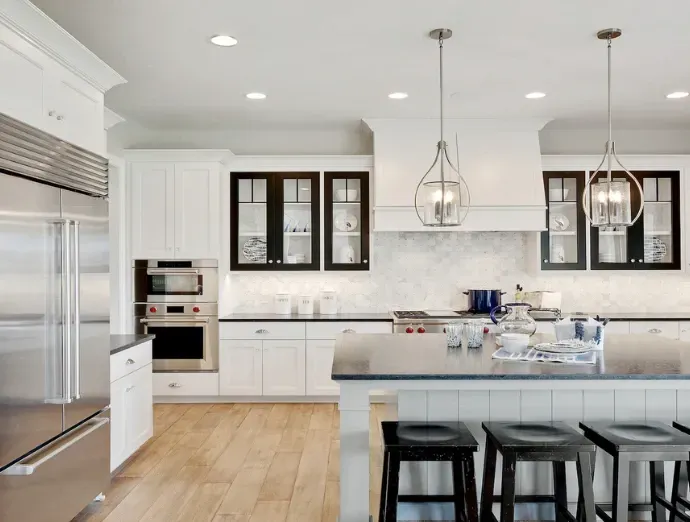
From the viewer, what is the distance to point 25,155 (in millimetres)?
2434

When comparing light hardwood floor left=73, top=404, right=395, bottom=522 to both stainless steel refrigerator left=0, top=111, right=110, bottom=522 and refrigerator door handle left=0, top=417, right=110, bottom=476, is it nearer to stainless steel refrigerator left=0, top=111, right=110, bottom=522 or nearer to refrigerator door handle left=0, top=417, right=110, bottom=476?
stainless steel refrigerator left=0, top=111, right=110, bottom=522

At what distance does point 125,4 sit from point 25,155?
3.43 feet

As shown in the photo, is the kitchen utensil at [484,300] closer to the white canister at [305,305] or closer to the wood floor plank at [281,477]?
the white canister at [305,305]

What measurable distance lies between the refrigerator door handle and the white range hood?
10.1 feet

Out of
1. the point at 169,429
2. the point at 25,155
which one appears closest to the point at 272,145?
the point at 169,429

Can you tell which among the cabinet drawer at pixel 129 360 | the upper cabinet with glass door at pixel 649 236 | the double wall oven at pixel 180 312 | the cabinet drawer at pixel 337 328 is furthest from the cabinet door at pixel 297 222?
the upper cabinet with glass door at pixel 649 236

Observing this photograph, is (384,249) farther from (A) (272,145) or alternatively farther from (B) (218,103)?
(B) (218,103)

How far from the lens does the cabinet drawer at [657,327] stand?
17.4 ft

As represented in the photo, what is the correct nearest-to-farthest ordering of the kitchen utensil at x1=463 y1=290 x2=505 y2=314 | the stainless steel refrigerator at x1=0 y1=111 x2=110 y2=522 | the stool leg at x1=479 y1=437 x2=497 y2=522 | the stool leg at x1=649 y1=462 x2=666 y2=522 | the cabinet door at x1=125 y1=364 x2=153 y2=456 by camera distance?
the stainless steel refrigerator at x1=0 y1=111 x2=110 y2=522 < the stool leg at x1=479 y1=437 x2=497 y2=522 < the stool leg at x1=649 y1=462 x2=666 y2=522 < the cabinet door at x1=125 y1=364 x2=153 y2=456 < the kitchen utensil at x1=463 y1=290 x2=505 y2=314

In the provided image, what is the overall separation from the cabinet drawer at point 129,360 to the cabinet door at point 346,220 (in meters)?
2.06

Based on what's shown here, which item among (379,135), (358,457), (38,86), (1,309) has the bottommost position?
(358,457)

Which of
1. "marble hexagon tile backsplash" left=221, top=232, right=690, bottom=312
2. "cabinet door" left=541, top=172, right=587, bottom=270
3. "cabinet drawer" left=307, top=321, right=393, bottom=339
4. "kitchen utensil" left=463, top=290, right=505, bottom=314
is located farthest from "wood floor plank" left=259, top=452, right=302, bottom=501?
"cabinet door" left=541, top=172, right=587, bottom=270

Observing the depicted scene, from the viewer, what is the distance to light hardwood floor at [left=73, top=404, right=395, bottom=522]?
316cm

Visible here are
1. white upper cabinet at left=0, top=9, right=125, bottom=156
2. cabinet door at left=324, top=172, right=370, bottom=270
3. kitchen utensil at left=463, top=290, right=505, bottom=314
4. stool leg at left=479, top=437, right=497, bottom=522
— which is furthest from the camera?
cabinet door at left=324, top=172, right=370, bottom=270
